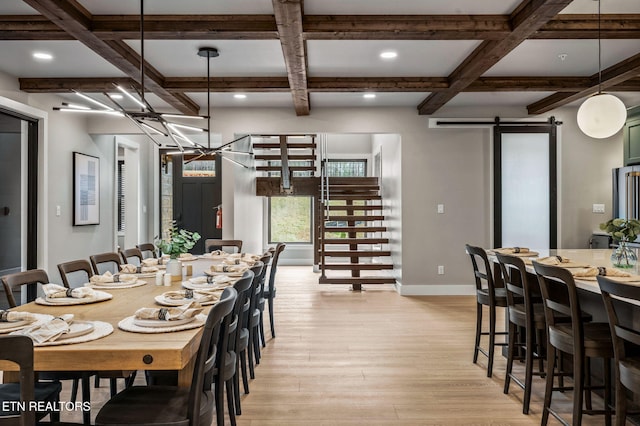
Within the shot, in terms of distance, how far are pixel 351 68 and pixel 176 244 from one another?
104 inches

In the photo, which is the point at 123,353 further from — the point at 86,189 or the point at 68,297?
the point at 86,189

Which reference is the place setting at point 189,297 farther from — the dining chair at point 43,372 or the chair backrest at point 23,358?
the chair backrest at point 23,358

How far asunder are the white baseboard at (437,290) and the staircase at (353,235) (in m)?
0.44

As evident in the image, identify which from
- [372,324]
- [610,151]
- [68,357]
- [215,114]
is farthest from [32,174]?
[610,151]

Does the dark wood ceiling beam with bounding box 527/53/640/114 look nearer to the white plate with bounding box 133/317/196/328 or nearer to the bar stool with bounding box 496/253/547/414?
the bar stool with bounding box 496/253/547/414

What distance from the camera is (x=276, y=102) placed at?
6082 mm

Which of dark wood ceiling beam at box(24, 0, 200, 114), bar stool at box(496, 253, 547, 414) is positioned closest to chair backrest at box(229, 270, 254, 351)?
bar stool at box(496, 253, 547, 414)

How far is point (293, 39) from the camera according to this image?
3449mm

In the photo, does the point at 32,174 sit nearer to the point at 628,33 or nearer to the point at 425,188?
the point at 425,188

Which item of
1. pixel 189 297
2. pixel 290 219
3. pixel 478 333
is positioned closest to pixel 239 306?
pixel 189 297

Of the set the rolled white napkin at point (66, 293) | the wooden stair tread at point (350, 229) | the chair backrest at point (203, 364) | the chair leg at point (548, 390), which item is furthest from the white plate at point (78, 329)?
the wooden stair tread at point (350, 229)

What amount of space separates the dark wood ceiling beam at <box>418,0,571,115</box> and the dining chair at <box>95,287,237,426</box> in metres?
2.70

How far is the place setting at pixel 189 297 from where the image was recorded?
7.41 ft

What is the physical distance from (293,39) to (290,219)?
685 cm
